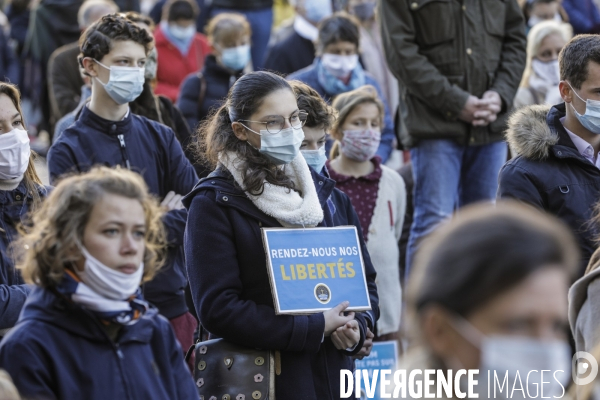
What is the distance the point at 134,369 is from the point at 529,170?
9.22 feet

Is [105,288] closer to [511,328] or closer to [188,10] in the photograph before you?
[511,328]

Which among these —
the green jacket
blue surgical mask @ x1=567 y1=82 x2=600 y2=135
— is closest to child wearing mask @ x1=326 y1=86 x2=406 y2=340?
the green jacket

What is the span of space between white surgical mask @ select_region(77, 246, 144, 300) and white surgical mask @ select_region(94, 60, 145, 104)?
2.60 m

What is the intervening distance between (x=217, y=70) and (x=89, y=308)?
18.1 ft

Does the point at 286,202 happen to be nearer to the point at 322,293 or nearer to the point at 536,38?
the point at 322,293

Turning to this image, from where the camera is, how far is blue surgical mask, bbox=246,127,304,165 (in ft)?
15.9

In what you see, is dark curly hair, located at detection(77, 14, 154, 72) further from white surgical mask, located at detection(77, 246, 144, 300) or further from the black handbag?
white surgical mask, located at detection(77, 246, 144, 300)

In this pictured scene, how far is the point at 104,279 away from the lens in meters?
3.55

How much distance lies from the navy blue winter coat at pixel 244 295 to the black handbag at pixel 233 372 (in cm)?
6

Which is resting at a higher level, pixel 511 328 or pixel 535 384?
pixel 511 328

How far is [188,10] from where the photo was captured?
33.9ft

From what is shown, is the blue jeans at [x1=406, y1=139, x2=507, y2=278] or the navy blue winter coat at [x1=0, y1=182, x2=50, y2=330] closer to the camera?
the navy blue winter coat at [x1=0, y1=182, x2=50, y2=330]

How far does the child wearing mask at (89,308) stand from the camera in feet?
11.4

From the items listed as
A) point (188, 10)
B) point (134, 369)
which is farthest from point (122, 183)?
point (188, 10)
